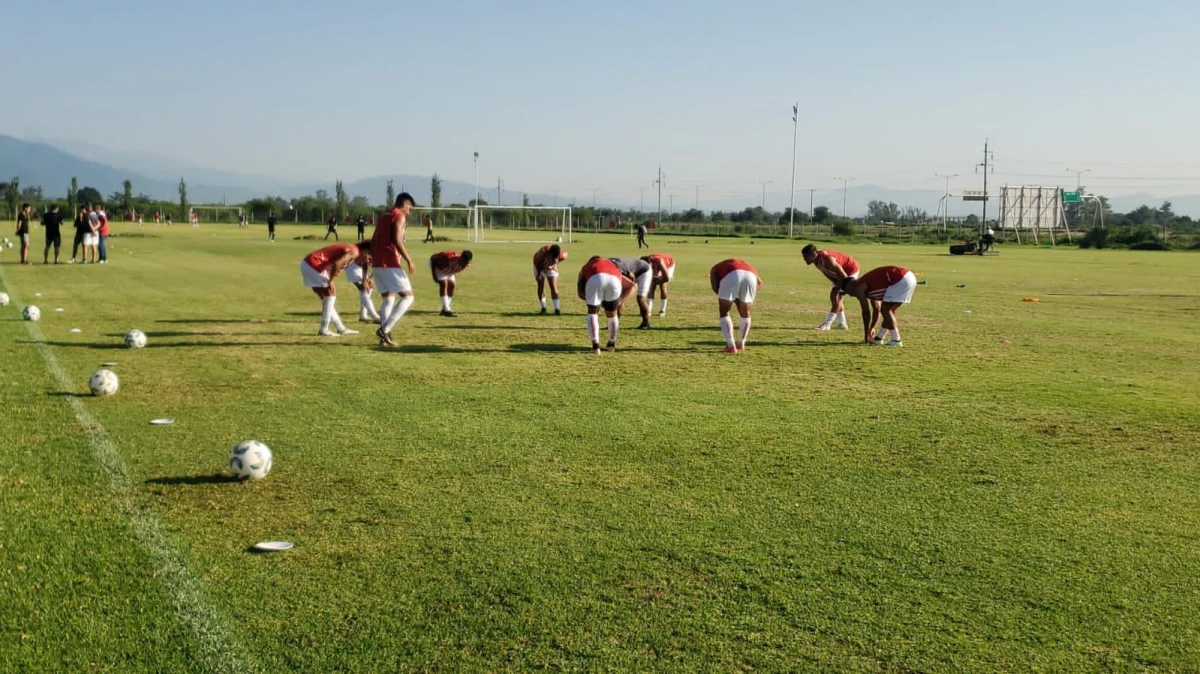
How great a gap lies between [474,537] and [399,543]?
0.45 m

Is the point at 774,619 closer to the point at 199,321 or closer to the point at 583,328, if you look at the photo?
the point at 583,328

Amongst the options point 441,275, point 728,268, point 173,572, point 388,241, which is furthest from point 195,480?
point 441,275

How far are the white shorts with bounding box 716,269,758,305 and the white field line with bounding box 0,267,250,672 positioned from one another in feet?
27.8

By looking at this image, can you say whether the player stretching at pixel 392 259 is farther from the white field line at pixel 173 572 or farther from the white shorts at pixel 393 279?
the white field line at pixel 173 572

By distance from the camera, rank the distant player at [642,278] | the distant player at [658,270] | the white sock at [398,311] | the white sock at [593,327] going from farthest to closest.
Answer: the distant player at [658,270] < the distant player at [642,278] < the white sock at [398,311] < the white sock at [593,327]

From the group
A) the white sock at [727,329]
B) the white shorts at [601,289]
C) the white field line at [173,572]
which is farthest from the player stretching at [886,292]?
the white field line at [173,572]

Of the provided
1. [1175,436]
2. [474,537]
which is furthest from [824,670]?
[1175,436]

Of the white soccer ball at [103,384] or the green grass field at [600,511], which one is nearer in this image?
the green grass field at [600,511]

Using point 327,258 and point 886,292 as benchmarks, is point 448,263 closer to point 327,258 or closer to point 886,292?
point 327,258

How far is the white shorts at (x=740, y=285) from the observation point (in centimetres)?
1378

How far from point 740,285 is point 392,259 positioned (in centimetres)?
510

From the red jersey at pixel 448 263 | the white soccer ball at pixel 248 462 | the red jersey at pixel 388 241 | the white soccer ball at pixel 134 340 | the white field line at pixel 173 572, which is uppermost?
the red jersey at pixel 388 241

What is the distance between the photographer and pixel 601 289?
13.5 meters

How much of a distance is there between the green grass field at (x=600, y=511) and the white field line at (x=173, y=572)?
0.02m
